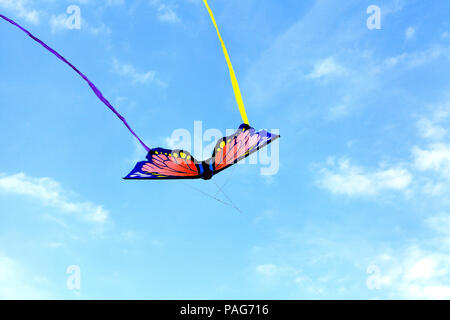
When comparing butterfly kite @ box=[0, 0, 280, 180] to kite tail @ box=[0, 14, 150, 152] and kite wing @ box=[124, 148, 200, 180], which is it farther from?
kite tail @ box=[0, 14, 150, 152]

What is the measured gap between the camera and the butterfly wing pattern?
16.4 m

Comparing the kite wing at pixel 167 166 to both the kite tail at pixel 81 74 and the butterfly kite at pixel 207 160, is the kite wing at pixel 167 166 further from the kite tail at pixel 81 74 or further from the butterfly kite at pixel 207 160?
the kite tail at pixel 81 74

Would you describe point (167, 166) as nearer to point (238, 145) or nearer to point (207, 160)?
point (207, 160)

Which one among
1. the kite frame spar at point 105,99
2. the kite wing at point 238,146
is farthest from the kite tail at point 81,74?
the kite wing at point 238,146

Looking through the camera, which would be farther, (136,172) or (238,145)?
(238,145)

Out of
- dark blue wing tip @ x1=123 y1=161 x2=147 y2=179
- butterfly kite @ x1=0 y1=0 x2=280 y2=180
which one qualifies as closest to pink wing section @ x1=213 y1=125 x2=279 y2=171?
butterfly kite @ x1=0 y1=0 x2=280 y2=180

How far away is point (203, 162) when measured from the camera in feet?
54.0

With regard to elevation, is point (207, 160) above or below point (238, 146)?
below

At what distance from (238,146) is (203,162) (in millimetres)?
1668

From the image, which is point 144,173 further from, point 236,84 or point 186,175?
point 236,84

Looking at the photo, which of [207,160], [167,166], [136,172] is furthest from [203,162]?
[136,172]
